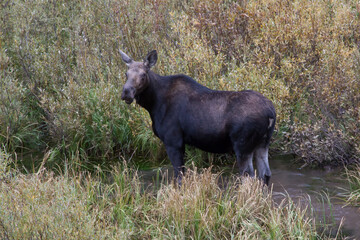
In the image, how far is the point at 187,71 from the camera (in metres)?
9.30

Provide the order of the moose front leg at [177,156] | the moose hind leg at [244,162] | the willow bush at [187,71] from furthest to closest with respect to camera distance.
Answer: the willow bush at [187,71], the moose front leg at [177,156], the moose hind leg at [244,162]

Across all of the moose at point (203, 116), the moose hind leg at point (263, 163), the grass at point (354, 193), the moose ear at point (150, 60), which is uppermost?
the moose ear at point (150, 60)

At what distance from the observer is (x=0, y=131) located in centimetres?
991

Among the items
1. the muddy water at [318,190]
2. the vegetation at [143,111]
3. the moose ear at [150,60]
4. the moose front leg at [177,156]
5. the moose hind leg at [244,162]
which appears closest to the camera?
the vegetation at [143,111]

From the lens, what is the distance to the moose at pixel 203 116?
6.74 metres

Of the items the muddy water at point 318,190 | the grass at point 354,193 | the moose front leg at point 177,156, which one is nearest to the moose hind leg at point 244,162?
the muddy water at point 318,190

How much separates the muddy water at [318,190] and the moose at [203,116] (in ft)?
2.04

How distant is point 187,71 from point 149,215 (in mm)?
3685

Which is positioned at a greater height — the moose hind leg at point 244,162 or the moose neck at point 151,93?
the moose neck at point 151,93

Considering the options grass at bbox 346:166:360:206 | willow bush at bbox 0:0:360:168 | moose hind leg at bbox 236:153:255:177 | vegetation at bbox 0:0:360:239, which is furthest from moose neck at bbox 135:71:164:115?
grass at bbox 346:166:360:206

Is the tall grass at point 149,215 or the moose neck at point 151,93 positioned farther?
the moose neck at point 151,93

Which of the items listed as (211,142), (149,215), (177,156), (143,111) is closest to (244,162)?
(211,142)

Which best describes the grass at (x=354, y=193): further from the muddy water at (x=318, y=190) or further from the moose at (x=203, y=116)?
the moose at (x=203, y=116)

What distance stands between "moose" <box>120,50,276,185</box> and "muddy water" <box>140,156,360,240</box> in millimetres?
623
